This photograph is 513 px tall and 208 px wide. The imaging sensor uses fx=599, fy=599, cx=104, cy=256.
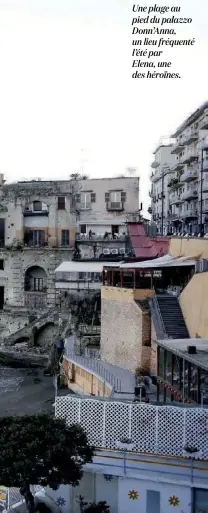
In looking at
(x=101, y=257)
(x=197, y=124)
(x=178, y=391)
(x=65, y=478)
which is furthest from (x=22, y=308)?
(x=65, y=478)

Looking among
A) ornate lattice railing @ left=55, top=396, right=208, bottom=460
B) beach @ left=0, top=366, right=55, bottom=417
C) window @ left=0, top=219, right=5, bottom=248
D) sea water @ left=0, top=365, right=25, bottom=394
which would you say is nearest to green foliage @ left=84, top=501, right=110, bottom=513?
ornate lattice railing @ left=55, top=396, right=208, bottom=460

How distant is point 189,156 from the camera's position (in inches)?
2325

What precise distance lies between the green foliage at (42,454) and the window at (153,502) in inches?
74.0

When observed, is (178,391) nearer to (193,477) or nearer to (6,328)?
(193,477)

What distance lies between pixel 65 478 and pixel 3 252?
4097cm

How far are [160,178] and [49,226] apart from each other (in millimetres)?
26745

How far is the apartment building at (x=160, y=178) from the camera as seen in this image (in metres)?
72.8

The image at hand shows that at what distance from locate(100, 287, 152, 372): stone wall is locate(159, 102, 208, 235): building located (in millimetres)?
20108

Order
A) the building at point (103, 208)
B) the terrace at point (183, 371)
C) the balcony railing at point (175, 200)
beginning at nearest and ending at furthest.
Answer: the terrace at point (183, 371), the building at point (103, 208), the balcony railing at point (175, 200)

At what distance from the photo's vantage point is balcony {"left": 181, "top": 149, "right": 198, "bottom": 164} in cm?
5828

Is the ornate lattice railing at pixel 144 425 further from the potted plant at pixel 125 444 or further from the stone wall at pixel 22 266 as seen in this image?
the stone wall at pixel 22 266

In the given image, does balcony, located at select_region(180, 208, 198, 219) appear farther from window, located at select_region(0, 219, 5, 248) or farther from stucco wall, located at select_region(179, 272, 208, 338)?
stucco wall, located at select_region(179, 272, 208, 338)

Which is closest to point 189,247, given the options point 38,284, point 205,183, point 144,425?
point 144,425

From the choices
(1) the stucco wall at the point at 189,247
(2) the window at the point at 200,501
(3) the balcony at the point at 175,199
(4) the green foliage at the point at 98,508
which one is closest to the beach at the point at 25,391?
(1) the stucco wall at the point at 189,247
